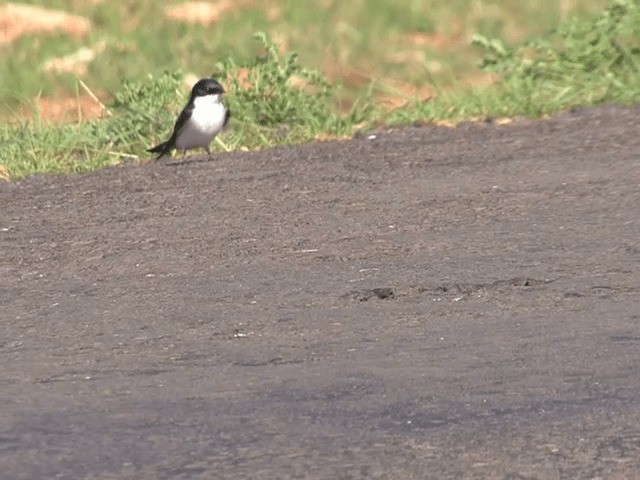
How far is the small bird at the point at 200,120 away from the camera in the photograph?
9953mm

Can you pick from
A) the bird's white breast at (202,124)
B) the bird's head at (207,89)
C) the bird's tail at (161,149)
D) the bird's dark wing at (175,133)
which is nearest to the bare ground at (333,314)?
the bird's white breast at (202,124)

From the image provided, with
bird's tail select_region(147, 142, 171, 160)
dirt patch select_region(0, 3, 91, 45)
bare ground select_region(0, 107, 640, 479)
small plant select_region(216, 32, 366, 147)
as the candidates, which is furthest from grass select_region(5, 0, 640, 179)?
dirt patch select_region(0, 3, 91, 45)

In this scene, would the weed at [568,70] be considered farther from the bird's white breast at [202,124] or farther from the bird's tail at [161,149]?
the bird's tail at [161,149]

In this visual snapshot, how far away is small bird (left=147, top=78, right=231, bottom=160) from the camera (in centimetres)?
995

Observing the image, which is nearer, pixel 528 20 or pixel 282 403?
pixel 282 403

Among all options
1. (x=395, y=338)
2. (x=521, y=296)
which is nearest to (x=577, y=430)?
(x=395, y=338)

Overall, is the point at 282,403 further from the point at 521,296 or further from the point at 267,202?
the point at 267,202

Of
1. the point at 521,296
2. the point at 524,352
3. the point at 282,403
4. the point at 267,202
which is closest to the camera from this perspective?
the point at 282,403

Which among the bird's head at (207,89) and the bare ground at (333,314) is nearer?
the bare ground at (333,314)

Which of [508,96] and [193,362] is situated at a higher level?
[193,362]

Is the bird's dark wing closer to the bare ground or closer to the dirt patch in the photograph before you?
the bare ground

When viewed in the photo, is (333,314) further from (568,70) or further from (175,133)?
(568,70)

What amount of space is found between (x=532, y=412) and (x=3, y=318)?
7.45 ft

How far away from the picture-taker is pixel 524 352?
551 cm
